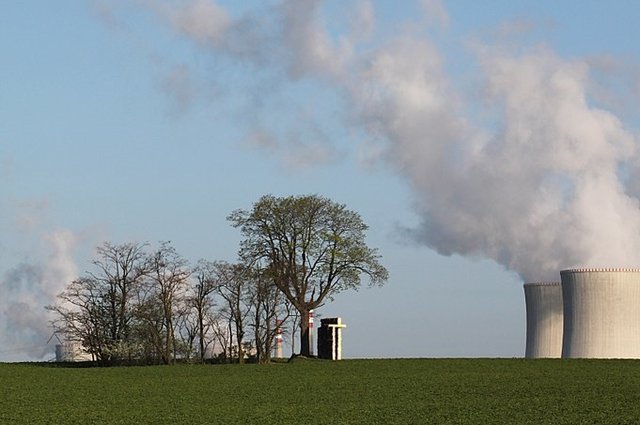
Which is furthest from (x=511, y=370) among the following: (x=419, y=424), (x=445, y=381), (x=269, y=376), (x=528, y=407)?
(x=419, y=424)

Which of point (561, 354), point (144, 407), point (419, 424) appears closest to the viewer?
point (419, 424)

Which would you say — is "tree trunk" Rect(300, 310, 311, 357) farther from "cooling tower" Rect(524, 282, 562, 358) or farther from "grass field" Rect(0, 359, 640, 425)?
"cooling tower" Rect(524, 282, 562, 358)

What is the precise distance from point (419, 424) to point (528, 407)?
4.60 meters

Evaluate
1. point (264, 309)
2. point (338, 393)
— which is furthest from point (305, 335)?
point (338, 393)

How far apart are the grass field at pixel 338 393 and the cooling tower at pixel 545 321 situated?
698cm

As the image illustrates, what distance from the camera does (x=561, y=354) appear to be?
177ft

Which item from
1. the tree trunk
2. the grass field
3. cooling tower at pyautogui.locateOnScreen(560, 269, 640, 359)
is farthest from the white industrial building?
the tree trunk

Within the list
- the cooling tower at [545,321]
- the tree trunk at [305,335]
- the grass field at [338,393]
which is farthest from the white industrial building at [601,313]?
the tree trunk at [305,335]

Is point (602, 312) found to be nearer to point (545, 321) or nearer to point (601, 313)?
point (601, 313)

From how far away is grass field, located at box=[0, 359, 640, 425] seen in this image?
27.1 m

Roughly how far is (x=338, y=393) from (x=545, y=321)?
2425 centimetres

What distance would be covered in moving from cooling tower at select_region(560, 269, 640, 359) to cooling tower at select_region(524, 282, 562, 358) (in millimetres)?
5482

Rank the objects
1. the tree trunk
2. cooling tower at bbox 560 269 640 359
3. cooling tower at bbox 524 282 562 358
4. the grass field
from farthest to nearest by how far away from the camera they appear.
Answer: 1. the tree trunk
2. cooling tower at bbox 524 282 562 358
3. cooling tower at bbox 560 269 640 359
4. the grass field

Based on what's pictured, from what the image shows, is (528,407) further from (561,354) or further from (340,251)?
(340,251)
